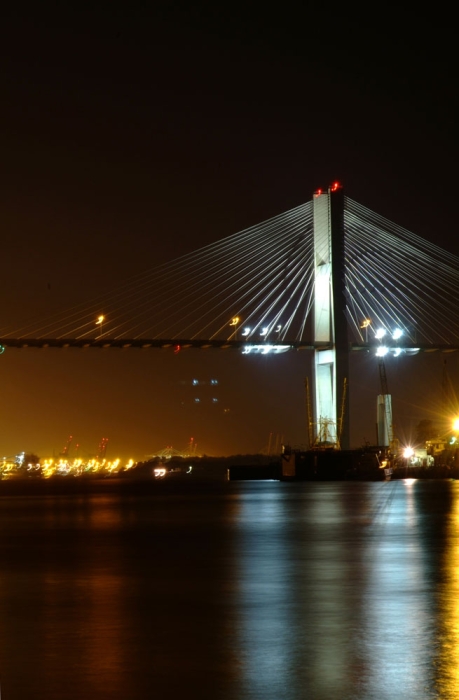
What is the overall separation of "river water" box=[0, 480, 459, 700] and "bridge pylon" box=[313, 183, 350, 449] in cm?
3592

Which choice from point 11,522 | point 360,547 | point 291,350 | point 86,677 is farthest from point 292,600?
point 291,350

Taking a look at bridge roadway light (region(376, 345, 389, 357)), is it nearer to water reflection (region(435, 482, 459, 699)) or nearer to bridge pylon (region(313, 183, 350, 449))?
bridge pylon (region(313, 183, 350, 449))

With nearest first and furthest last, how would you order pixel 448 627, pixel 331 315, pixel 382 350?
pixel 448 627
pixel 331 315
pixel 382 350

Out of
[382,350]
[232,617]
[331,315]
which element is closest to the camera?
[232,617]

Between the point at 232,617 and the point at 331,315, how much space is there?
46.5m

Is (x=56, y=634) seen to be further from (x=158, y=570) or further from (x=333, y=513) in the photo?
(x=333, y=513)

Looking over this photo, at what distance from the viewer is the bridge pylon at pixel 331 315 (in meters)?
54.2

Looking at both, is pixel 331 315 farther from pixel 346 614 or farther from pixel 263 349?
pixel 346 614

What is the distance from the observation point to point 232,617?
891 centimetres

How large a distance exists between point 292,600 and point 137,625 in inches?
77.7

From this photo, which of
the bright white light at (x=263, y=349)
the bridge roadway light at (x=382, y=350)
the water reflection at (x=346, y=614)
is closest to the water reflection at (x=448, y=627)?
the water reflection at (x=346, y=614)

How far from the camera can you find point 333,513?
1068 inches

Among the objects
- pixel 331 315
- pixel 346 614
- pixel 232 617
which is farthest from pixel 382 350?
pixel 232 617

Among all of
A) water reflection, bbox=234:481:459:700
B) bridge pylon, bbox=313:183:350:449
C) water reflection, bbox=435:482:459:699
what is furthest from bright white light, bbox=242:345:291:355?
water reflection, bbox=435:482:459:699
